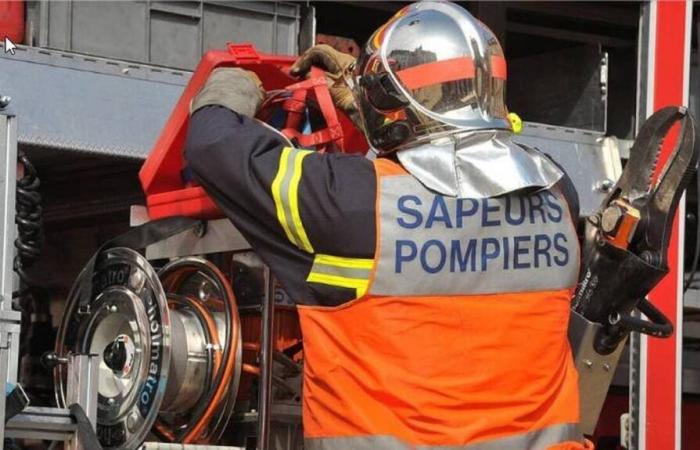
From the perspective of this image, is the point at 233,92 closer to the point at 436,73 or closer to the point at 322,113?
the point at 322,113

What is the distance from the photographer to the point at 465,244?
3170 millimetres

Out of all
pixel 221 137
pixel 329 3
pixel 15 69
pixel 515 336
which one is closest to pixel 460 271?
pixel 515 336

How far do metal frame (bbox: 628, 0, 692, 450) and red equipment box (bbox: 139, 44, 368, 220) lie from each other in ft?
5.05

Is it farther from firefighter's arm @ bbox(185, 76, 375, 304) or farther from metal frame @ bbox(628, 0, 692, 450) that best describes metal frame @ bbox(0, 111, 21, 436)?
metal frame @ bbox(628, 0, 692, 450)

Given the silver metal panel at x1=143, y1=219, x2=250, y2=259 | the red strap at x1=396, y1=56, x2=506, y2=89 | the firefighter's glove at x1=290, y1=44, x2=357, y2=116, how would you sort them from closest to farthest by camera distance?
the red strap at x1=396, y1=56, x2=506, y2=89, the firefighter's glove at x1=290, y1=44, x2=357, y2=116, the silver metal panel at x1=143, y1=219, x2=250, y2=259

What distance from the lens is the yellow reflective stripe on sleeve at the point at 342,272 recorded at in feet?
10.2

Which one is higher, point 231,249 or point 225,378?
point 231,249

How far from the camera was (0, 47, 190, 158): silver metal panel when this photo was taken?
3895 millimetres

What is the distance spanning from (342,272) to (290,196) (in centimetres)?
18

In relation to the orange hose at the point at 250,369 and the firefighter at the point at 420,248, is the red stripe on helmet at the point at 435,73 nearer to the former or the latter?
the firefighter at the point at 420,248

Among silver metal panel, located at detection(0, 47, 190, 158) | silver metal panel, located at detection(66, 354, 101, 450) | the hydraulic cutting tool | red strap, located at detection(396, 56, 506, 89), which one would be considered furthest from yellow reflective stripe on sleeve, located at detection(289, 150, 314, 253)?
silver metal panel, located at detection(0, 47, 190, 158)

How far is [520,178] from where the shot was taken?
319cm

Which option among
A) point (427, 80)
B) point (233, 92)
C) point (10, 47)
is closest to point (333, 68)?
point (233, 92)

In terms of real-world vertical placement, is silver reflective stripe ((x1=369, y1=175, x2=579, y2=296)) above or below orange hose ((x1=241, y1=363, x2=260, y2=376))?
above
